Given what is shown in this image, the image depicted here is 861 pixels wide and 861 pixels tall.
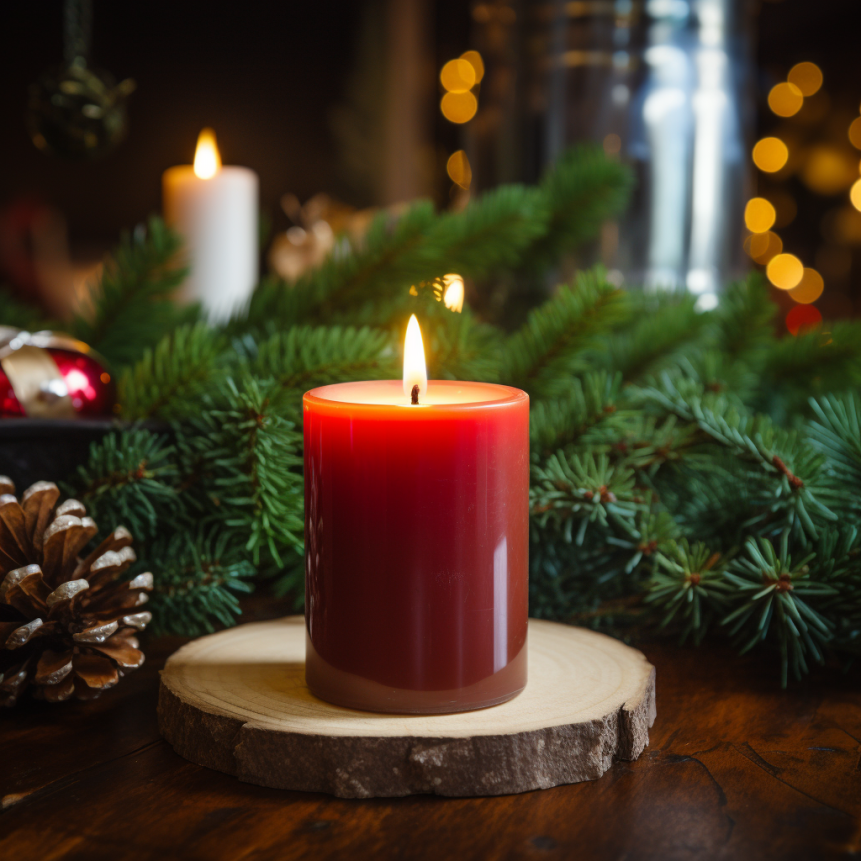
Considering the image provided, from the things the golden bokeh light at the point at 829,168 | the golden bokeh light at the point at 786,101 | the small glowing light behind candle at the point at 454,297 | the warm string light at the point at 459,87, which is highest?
the golden bokeh light at the point at 786,101

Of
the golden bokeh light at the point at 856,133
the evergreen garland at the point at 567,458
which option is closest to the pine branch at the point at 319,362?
the evergreen garland at the point at 567,458

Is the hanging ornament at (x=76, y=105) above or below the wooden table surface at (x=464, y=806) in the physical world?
above

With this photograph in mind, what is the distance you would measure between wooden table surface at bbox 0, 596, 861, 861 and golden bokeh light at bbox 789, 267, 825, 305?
300 cm

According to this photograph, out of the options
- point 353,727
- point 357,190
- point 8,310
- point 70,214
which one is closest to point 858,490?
point 353,727

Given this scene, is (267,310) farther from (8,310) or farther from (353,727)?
(353,727)

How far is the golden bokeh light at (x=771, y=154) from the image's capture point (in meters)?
2.99

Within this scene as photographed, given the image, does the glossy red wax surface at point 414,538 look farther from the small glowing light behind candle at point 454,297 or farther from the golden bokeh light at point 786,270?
the golden bokeh light at point 786,270

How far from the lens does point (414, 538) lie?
393mm

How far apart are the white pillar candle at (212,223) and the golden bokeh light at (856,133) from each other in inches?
106

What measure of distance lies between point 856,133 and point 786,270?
0.49 m

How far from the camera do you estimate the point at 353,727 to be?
0.37m

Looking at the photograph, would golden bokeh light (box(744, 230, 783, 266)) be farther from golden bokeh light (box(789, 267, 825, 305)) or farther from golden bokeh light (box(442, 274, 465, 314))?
golden bokeh light (box(442, 274, 465, 314))

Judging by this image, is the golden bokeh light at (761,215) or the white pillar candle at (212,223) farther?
the golden bokeh light at (761,215)

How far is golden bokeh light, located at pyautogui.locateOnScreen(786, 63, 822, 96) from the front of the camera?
→ 9.97 feet
